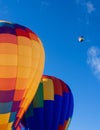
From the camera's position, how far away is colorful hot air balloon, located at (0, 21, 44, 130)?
2428 centimetres

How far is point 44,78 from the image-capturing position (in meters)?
30.9

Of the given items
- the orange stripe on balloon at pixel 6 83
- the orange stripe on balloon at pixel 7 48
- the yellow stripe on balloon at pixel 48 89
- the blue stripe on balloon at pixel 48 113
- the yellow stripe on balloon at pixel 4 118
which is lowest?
the yellow stripe on balloon at pixel 4 118

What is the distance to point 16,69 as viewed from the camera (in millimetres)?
24562

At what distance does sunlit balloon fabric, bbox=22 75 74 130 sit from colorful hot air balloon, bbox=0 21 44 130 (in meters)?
3.00

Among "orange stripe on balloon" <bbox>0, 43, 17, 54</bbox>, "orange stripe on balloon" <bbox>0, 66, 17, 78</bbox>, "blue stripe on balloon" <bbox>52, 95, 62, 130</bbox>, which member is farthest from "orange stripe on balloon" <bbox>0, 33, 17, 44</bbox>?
"blue stripe on balloon" <bbox>52, 95, 62, 130</bbox>

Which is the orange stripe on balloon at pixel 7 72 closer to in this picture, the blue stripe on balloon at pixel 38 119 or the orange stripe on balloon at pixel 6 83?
the orange stripe on balloon at pixel 6 83

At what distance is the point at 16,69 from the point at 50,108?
235 inches

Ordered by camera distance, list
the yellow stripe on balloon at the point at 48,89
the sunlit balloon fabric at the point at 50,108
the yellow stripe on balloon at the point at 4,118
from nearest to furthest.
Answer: the yellow stripe on balloon at the point at 4,118 < the sunlit balloon fabric at the point at 50,108 < the yellow stripe on balloon at the point at 48,89

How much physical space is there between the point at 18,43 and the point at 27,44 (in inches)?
23.9

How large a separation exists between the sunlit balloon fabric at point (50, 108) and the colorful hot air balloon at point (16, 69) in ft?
9.86

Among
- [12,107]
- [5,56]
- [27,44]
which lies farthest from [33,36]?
[12,107]

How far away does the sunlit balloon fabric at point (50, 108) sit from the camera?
29.0 m

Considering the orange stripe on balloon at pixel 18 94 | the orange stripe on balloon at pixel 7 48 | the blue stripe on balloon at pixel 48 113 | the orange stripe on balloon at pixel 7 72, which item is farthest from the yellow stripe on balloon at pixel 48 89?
the orange stripe on balloon at pixel 7 48

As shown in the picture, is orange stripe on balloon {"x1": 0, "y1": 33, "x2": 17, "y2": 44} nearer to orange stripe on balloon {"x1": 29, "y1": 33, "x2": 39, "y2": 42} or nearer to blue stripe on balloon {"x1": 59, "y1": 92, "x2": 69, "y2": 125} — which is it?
orange stripe on balloon {"x1": 29, "y1": 33, "x2": 39, "y2": 42}
